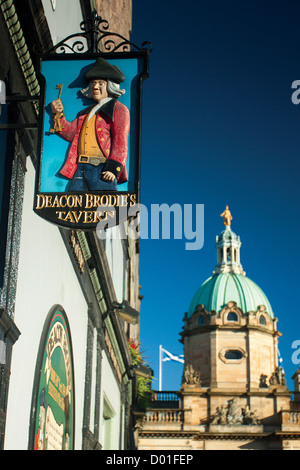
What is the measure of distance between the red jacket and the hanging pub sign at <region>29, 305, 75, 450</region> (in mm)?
3393

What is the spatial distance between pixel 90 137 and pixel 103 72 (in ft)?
2.88

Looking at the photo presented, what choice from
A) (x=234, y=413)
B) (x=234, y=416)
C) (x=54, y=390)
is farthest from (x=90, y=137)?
(x=234, y=413)

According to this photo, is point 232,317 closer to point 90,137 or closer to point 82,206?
point 90,137

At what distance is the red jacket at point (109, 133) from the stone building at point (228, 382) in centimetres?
3933

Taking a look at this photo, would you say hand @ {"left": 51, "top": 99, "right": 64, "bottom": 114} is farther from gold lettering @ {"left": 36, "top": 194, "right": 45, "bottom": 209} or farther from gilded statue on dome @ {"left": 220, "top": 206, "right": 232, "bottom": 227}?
gilded statue on dome @ {"left": 220, "top": 206, "right": 232, "bottom": 227}

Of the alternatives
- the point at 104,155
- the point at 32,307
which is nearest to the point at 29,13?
the point at 104,155

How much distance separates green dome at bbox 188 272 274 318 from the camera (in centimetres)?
5728

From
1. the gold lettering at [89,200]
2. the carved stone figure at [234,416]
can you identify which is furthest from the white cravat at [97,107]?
the carved stone figure at [234,416]

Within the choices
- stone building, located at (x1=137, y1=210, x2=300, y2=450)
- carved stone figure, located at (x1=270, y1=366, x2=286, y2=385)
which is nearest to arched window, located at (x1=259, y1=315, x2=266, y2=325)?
stone building, located at (x1=137, y1=210, x2=300, y2=450)

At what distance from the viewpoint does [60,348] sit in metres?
12.9

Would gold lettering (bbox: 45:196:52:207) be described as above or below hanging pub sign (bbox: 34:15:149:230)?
below

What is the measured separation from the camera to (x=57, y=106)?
9.45 m

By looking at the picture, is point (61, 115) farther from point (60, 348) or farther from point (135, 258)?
point (135, 258)

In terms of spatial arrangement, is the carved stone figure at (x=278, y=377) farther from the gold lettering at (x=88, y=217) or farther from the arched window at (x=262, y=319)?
the gold lettering at (x=88, y=217)
